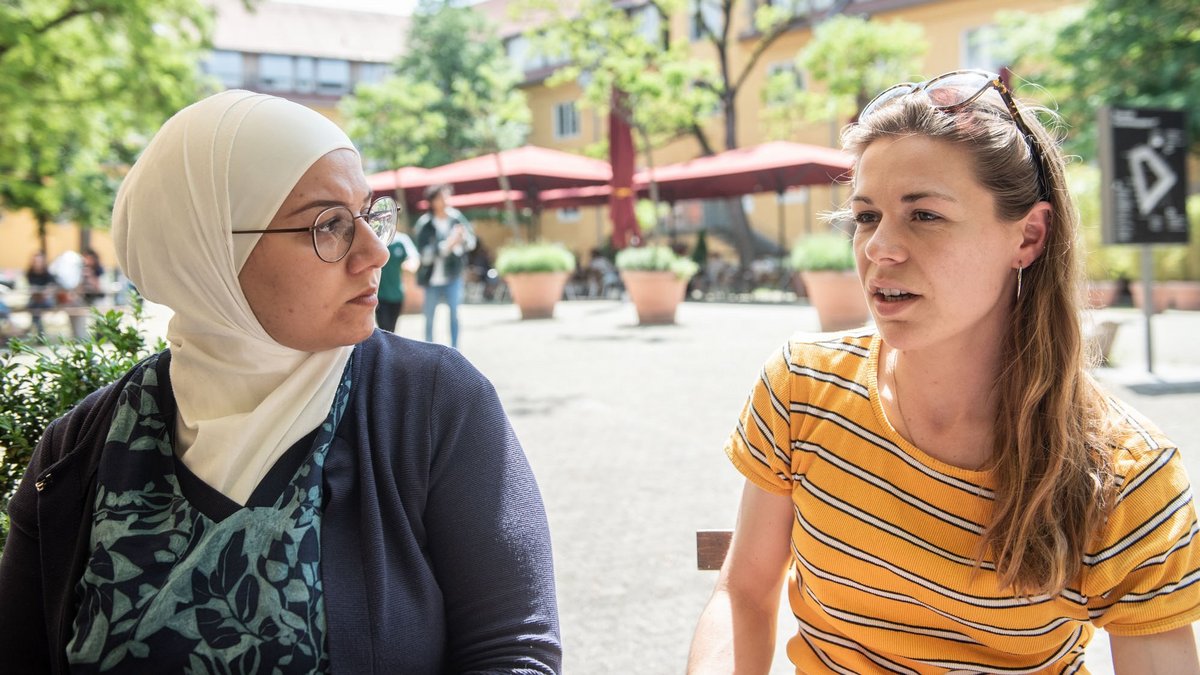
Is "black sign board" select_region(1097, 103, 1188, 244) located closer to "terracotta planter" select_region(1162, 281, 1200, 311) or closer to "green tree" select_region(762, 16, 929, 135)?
"terracotta planter" select_region(1162, 281, 1200, 311)

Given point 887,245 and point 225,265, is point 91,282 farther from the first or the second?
point 887,245

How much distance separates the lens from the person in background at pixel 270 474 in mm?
1529

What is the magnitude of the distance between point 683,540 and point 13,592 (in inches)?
125

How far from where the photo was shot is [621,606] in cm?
376

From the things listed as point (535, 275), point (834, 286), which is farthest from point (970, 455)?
Result: point (535, 275)

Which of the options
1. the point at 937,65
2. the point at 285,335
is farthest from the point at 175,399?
Result: the point at 937,65

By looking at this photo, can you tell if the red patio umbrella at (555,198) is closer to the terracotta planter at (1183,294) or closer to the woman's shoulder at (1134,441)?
the terracotta planter at (1183,294)

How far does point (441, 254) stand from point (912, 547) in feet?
28.1

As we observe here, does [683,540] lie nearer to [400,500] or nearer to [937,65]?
[400,500]

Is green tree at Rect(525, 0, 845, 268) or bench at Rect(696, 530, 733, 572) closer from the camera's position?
bench at Rect(696, 530, 733, 572)

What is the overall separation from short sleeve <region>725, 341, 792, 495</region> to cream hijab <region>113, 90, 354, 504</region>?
762 mm

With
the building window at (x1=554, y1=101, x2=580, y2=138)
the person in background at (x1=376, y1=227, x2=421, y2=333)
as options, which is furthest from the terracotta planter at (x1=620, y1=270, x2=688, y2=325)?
the building window at (x1=554, y1=101, x2=580, y2=138)

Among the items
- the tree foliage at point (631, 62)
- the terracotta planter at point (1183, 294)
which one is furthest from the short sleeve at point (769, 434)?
the tree foliage at point (631, 62)

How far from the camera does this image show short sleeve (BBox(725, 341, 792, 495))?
1.82 meters
